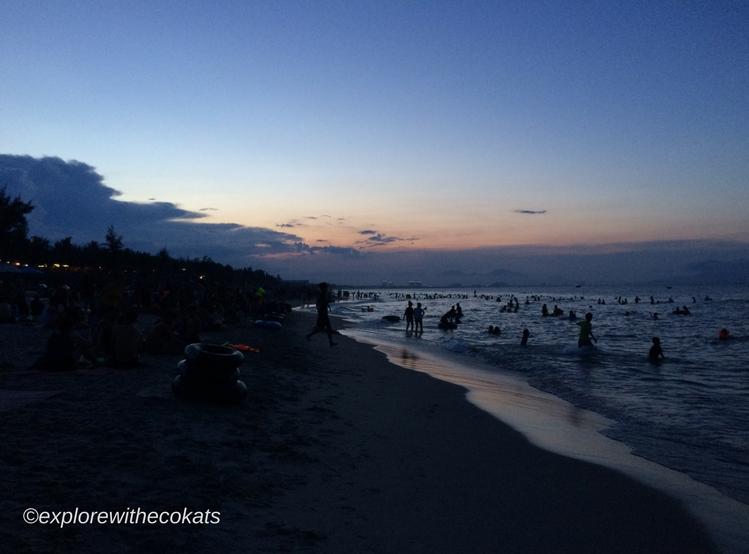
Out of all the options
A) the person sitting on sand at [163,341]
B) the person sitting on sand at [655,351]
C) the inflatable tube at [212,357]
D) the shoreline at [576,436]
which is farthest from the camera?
the person sitting on sand at [655,351]

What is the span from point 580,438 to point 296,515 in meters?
5.88

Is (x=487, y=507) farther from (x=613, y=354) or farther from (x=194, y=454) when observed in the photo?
(x=613, y=354)

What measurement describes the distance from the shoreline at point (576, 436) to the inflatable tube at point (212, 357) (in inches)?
188

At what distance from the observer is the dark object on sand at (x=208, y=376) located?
7.66 metres

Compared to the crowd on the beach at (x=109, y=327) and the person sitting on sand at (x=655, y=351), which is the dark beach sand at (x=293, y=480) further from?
the person sitting on sand at (x=655, y=351)

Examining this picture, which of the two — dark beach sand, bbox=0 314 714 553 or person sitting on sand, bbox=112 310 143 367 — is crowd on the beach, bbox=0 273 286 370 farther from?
dark beach sand, bbox=0 314 714 553

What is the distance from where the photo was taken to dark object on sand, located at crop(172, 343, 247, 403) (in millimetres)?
7664

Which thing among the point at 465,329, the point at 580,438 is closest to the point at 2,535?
the point at 580,438

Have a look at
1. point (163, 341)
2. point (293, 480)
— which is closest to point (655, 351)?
point (163, 341)

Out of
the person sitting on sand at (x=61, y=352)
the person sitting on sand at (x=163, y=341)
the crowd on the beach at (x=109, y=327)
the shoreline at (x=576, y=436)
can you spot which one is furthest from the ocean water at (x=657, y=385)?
the person sitting on sand at (x=61, y=352)

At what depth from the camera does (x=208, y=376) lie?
25.3ft

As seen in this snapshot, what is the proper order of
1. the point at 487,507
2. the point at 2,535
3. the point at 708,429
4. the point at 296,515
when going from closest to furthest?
the point at 2,535
the point at 296,515
the point at 487,507
the point at 708,429

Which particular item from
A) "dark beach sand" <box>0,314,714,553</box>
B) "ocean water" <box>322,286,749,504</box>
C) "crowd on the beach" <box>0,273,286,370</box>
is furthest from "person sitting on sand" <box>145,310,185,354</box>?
"ocean water" <box>322,286,749,504</box>

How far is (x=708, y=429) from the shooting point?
32.1 ft
